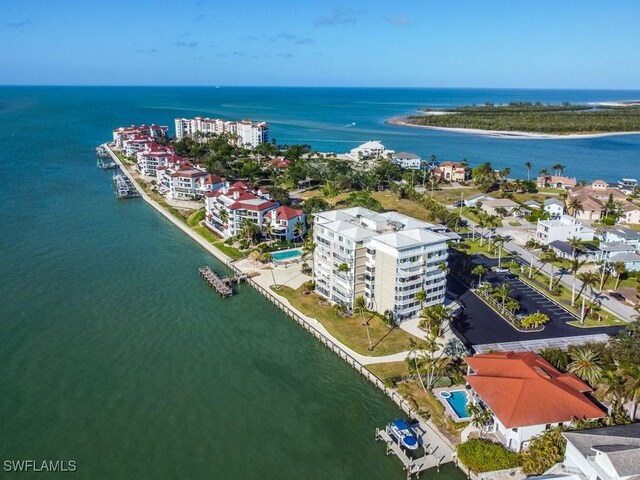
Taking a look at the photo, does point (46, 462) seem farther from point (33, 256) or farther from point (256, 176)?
point (256, 176)

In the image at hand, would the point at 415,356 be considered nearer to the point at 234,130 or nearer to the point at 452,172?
the point at 452,172

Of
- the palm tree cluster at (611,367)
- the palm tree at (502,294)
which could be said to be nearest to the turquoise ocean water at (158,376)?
the palm tree cluster at (611,367)

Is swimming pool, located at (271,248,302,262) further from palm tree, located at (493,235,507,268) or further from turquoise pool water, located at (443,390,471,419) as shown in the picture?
turquoise pool water, located at (443,390,471,419)

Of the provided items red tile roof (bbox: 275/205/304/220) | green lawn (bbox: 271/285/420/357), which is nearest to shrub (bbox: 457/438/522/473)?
green lawn (bbox: 271/285/420/357)

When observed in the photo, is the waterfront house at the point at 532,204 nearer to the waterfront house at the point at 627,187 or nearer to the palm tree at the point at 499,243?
the waterfront house at the point at 627,187

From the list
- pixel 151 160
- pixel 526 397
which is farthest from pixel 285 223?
pixel 151 160

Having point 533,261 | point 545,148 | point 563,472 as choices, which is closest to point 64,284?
point 563,472
